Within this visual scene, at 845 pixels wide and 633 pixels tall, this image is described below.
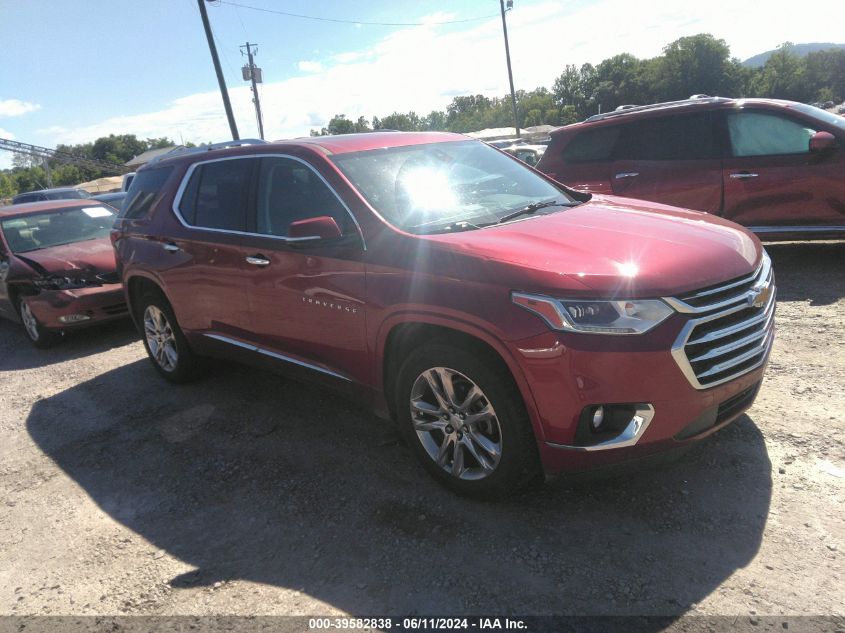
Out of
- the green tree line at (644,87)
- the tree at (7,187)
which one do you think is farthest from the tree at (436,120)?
the tree at (7,187)

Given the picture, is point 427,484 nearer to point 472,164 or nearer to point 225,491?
point 225,491

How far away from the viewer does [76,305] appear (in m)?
6.84

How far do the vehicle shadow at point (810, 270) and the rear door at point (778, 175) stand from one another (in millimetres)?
521

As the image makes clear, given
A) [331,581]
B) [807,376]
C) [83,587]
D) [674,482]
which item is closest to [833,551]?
[674,482]

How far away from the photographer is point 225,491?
3.53 m

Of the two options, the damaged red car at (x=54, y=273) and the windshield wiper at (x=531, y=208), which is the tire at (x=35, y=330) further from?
the windshield wiper at (x=531, y=208)

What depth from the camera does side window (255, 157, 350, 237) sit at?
3.57 meters

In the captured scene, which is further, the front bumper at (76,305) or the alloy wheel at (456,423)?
the front bumper at (76,305)

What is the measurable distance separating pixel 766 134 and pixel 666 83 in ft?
272

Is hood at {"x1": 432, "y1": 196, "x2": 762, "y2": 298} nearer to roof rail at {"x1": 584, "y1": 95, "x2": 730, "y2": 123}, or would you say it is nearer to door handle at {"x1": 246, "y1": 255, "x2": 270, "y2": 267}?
door handle at {"x1": 246, "y1": 255, "x2": 270, "y2": 267}

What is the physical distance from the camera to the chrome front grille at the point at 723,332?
2.55 m

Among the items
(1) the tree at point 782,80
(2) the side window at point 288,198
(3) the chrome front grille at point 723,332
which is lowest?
(3) the chrome front grille at point 723,332

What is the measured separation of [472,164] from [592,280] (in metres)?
1.81

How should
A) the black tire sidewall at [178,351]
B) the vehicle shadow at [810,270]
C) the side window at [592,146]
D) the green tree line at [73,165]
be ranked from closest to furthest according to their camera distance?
the black tire sidewall at [178,351] < the vehicle shadow at [810,270] < the side window at [592,146] < the green tree line at [73,165]
